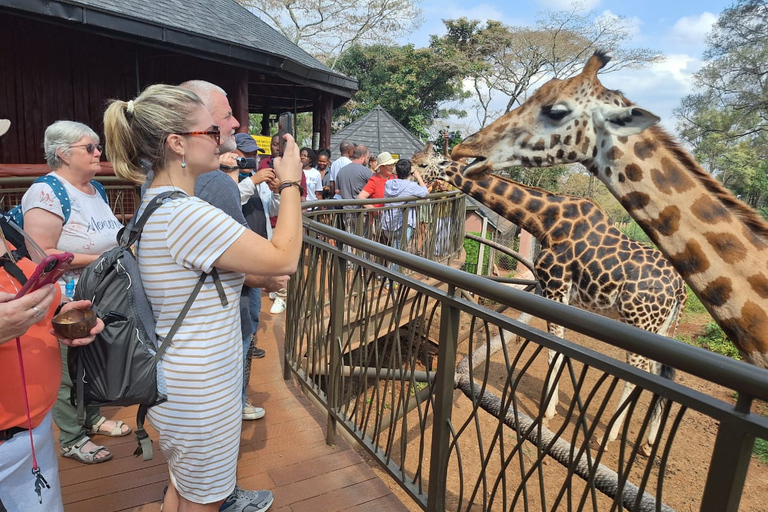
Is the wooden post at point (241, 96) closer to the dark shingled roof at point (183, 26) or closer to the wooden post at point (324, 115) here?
the dark shingled roof at point (183, 26)

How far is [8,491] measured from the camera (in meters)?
1.38

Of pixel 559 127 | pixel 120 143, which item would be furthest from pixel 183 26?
pixel 120 143

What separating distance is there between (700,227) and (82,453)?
10.5 ft

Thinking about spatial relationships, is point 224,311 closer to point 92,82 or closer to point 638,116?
point 638,116

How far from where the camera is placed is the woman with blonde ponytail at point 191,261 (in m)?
1.45

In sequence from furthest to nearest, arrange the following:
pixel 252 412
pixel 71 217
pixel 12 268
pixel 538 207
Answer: pixel 538 207 < pixel 252 412 < pixel 71 217 < pixel 12 268

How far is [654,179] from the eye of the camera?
2453 mm

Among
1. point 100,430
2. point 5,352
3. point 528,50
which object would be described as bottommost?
point 100,430

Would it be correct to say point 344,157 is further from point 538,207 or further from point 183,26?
point 538,207

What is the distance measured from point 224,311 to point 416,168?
6166 millimetres

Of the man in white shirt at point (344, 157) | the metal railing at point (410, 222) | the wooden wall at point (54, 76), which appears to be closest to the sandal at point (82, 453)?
the metal railing at point (410, 222)

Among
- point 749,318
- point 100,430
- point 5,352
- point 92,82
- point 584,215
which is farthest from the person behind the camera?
point 92,82

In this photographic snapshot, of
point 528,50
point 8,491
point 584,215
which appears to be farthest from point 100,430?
point 528,50

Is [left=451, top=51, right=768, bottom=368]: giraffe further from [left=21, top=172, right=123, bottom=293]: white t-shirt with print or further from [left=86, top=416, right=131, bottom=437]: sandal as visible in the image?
[left=86, top=416, right=131, bottom=437]: sandal
